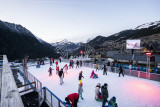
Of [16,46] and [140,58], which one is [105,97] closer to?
[140,58]

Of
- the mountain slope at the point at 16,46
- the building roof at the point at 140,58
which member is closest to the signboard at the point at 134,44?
the building roof at the point at 140,58

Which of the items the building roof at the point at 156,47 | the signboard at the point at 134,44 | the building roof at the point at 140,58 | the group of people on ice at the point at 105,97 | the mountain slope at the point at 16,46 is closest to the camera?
the group of people on ice at the point at 105,97

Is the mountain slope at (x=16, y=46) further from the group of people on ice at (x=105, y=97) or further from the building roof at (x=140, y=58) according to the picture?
the group of people on ice at (x=105, y=97)

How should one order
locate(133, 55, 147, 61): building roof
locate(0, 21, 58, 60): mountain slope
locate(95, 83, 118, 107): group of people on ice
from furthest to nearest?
locate(0, 21, 58, 60): mountain slope → locate(133, 55, 147, 61): building roof → locate(95, 83, 118, 107): group of people on ice

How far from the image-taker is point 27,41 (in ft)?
266

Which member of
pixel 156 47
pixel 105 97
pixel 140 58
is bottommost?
pixel 105 97

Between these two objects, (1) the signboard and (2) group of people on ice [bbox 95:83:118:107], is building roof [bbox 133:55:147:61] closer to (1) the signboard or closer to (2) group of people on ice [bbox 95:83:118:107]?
(1) the signboard

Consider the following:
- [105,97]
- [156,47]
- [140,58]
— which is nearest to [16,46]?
[140,58]

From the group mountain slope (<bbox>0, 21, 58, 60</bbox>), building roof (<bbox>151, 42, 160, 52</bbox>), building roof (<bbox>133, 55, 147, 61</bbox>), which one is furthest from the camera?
mountain slope (<bbox>0, 21, 58, 60</bbox>)

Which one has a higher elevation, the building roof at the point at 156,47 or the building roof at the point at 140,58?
the building roof at the point at 156,47

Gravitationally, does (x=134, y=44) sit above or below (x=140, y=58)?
above

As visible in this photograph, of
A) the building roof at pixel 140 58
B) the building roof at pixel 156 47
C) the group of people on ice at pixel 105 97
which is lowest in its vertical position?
the group of people on ice at pixel 105 97

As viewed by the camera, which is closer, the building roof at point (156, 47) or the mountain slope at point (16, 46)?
the building roof at point (156, 47)

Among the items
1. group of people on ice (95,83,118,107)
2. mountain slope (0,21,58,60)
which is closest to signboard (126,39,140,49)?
group of people on ice (95,83,118,107)
